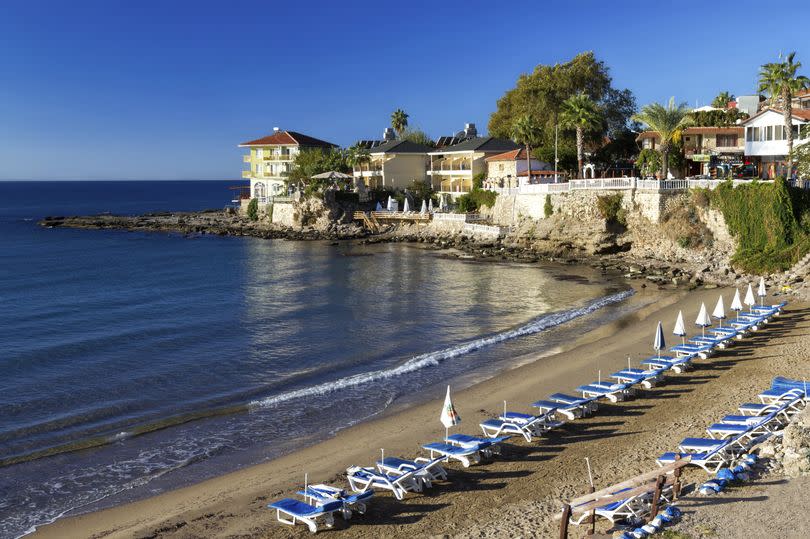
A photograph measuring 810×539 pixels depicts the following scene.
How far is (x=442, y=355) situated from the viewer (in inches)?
1093

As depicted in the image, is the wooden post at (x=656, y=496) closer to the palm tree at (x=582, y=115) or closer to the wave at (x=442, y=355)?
the wave at (x=442, y=355)

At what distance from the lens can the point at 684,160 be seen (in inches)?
2265

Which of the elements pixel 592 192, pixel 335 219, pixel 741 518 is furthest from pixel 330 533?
pixel 335 219

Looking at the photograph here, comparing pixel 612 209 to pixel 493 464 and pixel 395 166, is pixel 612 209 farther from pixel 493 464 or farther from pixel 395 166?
pixel 493 464

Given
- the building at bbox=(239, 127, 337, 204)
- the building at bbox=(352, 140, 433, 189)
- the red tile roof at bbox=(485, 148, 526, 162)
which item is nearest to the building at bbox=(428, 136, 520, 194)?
the building at bbox=(352, 140, 433, 189)

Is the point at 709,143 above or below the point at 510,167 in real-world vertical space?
above

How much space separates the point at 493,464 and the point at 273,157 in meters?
81.0

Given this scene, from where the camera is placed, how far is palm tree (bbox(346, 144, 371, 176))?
8338cm

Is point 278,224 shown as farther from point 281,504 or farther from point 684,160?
point 281,504

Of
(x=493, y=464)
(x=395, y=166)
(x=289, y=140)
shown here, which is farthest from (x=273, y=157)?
(x=493, y=464)

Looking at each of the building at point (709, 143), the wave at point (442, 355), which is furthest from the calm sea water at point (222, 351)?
the building at point (709, 143)

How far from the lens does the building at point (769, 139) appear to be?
50656mm

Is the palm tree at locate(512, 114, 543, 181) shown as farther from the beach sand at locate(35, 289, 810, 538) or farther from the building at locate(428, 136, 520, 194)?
the beach sand at locate(35, 289, 810, 538)

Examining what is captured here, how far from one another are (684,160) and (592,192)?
30.5ft
